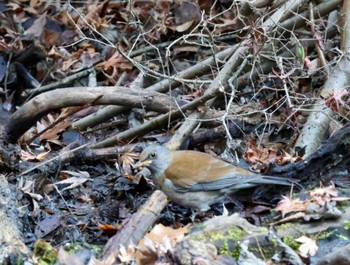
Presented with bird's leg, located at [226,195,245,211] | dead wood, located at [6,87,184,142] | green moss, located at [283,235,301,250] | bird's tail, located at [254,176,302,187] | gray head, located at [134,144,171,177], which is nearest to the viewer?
green moss, located at [283,235,301,250]

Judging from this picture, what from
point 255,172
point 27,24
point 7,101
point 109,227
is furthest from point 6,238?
point 27,24

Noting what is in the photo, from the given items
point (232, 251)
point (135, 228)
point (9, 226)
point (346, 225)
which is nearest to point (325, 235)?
point (346, 225)

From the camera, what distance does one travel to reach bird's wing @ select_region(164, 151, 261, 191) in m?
6.04

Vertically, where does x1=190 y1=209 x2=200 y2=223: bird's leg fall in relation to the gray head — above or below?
below

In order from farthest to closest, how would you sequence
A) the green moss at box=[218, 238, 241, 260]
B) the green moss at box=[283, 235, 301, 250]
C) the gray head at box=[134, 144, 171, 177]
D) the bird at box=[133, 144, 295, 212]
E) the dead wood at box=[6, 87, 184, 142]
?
1. the dead wood at box=[6, 87, 184, 142]
2. the gray head at box=[134, 144, 171, 177]
3. the bird at box=[133, 144, 295, 212]
4. the green moss at box=[283, 235, 301, 250]
5. the green moss at box=[218, 238, 241, 260]

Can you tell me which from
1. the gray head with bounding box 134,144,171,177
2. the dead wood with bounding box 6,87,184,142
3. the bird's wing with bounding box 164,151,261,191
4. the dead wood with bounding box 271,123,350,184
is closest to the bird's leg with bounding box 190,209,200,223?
the bird's wing with bounding box 164,151,261,191

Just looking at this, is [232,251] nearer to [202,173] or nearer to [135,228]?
[135,228]

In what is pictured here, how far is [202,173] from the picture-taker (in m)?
6.16

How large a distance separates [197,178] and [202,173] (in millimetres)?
59

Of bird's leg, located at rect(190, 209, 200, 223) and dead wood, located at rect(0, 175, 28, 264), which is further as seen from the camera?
bird's leg, located at rect(190, 209, 200, 223)

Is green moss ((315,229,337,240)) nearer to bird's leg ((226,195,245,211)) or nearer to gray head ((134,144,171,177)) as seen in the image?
bird's leg ((226,195,245,211))

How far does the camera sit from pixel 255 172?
612 centimetres

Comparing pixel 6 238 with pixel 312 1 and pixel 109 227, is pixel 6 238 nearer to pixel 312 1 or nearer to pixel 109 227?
pixel 109 227

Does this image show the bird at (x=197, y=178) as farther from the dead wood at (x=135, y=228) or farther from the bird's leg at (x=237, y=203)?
the dead wood at (x=135, y=228)
